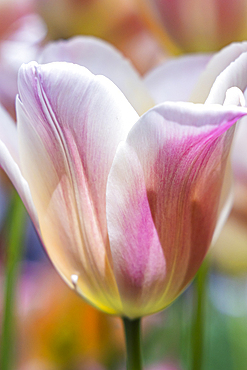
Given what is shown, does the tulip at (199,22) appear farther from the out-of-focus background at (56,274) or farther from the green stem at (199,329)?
the green stem at (199,329)

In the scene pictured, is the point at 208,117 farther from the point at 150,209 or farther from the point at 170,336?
the point at 170,336

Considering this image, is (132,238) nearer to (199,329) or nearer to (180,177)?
(180,177)

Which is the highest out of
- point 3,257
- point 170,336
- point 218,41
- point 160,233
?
point 218,41

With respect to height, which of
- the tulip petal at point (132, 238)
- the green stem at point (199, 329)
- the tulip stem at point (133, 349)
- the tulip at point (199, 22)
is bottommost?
the green stem at point (199, 329)

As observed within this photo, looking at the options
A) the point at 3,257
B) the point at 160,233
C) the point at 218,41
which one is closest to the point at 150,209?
the point at 160,233

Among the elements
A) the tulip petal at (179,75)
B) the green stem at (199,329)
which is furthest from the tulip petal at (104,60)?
the green stem at (199,329)

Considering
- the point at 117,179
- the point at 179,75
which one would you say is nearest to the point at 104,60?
the point at 179,75

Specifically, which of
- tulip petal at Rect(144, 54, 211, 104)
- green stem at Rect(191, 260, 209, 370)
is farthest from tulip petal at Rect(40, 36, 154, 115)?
green stem at Rect(191, 260, 209, 370)

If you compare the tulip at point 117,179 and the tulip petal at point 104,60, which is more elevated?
the tulip petal at point 104,60
